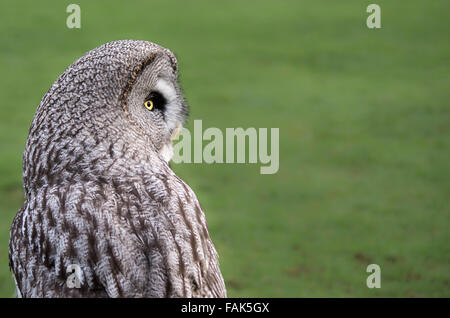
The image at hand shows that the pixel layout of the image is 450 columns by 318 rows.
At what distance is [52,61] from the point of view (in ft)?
30.8

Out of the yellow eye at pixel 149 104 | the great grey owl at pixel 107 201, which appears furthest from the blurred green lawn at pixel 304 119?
the great grey owl at pixel 107 201

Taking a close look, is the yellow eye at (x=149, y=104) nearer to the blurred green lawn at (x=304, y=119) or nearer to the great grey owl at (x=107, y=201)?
the great grey owl at (x=107, y=201)

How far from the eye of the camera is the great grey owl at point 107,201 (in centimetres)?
217

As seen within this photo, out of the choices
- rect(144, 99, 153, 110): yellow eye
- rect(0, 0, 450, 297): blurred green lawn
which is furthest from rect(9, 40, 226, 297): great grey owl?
rect(0, 0, 450, 297): blurred green lawn

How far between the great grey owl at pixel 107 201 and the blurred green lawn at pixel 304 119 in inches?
99.3

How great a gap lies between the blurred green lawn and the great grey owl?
252 cm

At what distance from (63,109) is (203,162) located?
4.58 meters

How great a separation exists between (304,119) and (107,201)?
6.14 m

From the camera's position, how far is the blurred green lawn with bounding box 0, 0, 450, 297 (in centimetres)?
529

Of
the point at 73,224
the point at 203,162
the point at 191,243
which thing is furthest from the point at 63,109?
the point at 203,162

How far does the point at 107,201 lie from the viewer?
7.52ft

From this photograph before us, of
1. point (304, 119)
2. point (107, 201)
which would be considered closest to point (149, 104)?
point (107, 201)

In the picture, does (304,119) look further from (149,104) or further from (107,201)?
(107,201)

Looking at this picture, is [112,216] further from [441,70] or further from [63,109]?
[441,70]
